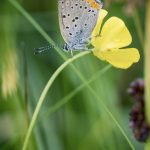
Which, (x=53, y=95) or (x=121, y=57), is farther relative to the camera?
(x=53, y=95)

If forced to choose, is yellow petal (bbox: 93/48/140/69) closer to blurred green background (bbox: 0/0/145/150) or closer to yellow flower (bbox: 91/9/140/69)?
yellow flower (bbox: 91/9/140/69)

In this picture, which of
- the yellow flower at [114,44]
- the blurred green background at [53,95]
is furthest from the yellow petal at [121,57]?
the blurred green background at [53,95]

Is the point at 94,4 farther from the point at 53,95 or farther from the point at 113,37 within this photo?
the point at 53,95

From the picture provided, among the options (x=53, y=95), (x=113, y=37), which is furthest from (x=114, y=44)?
(x=53, y=95)

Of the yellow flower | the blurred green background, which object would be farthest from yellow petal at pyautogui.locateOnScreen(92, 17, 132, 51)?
the blurred green background

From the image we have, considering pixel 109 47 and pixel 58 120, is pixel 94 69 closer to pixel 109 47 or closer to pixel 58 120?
pixel 58 120

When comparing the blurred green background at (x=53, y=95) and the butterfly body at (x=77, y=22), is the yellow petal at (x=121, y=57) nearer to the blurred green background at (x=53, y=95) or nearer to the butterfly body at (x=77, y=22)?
the butterfly body at (x=77, y=22)
